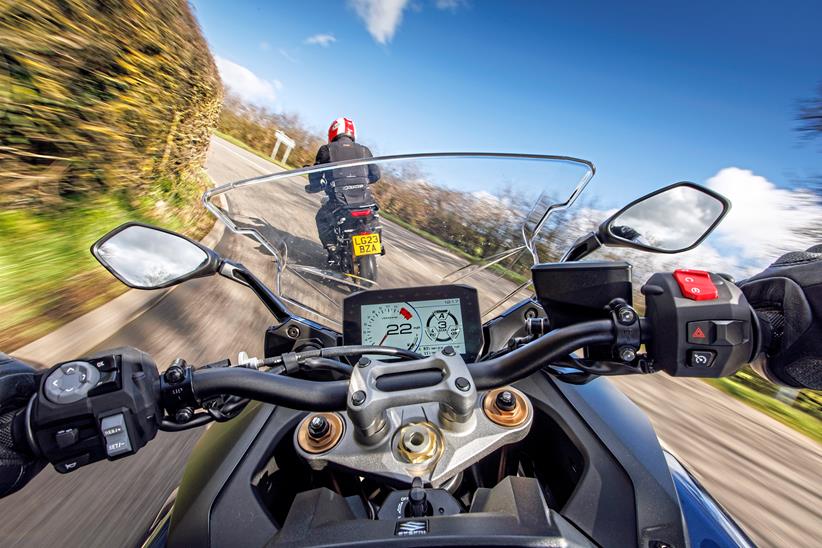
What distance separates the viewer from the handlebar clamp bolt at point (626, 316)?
963 millimetres

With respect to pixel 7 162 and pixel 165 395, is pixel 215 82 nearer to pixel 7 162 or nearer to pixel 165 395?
pixel 7 162

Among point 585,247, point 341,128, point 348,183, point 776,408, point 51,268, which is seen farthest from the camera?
point 341,128

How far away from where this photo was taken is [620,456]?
1011mm

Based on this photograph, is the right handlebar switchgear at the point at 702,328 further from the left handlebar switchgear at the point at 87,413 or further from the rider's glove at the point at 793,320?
the left handlebar switchgear at the point at 87,413

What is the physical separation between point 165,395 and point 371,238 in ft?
3.14

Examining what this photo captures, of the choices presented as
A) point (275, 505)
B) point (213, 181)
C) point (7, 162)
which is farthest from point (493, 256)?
point (213, 181)

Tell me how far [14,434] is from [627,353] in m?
1.21

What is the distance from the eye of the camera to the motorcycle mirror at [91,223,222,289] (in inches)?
56.5

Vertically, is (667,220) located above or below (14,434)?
above

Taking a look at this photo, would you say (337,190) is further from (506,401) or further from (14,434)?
(14,434)

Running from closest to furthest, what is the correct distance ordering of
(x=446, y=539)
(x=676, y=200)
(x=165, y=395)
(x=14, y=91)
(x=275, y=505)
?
(x=446, y=539) < (x=165, y=395) < (x=275, y=505) < (x=676, y=200) < (x=14, y=91)

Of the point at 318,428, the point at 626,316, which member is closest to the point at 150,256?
the point at 318,428

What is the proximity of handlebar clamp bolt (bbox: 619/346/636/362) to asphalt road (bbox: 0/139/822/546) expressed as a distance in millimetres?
776

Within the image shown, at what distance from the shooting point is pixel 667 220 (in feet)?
4.90
